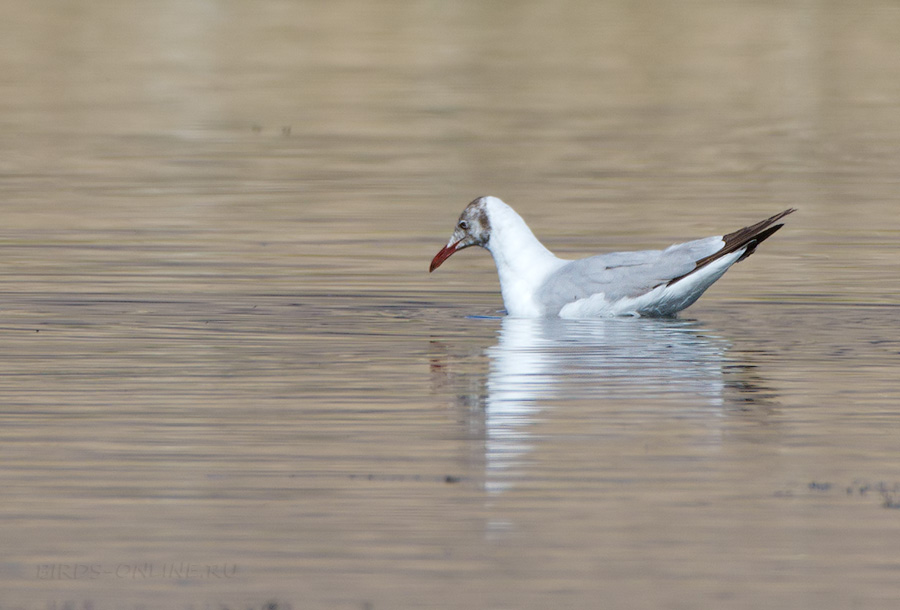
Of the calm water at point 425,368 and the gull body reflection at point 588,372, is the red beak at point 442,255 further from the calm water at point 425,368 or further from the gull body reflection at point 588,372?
the gull body reflection at point 588,372

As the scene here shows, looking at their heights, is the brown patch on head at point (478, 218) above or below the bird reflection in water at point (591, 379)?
above

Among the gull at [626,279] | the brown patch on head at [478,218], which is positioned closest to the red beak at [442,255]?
the brown patch on head at [478,218]

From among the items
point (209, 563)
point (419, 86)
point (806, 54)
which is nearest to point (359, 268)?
point (209, 563)

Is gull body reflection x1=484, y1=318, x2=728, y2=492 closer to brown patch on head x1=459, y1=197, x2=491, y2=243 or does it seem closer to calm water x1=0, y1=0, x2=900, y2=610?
calm water x1=0, y1=0, x2=900, y2=610

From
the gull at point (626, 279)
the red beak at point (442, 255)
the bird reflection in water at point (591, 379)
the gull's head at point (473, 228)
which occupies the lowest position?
the bird reflection in water at point (591, 379)

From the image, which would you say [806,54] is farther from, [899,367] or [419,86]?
[899,367]

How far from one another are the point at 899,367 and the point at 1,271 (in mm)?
6880

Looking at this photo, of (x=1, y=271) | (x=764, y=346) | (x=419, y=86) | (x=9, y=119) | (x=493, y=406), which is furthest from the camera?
(x=419, y=86)

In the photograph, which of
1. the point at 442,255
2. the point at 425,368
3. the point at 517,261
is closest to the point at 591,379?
the point at 425,368

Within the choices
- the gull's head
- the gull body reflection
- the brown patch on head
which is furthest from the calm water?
the brown patch on head

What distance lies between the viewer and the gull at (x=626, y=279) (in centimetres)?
1297

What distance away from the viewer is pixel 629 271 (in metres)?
13.1

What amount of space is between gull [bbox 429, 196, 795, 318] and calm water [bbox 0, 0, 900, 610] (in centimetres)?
24

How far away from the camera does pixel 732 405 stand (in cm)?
994
